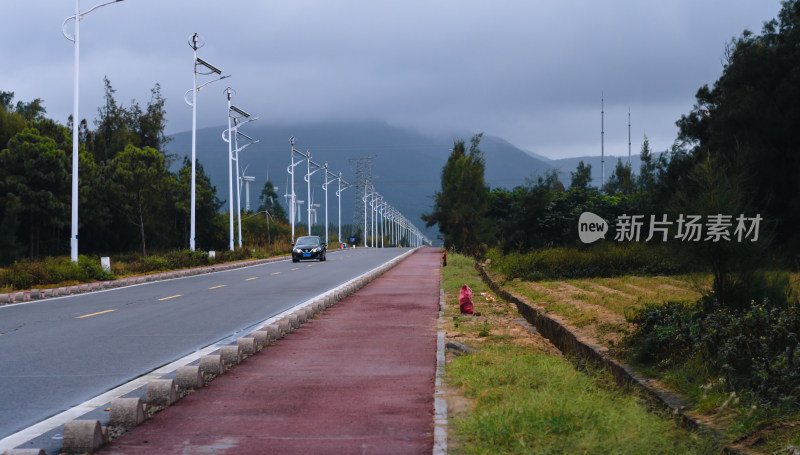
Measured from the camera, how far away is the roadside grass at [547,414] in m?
6.16

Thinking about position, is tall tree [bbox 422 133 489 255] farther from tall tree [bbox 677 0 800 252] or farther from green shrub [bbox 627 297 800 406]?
green shrub [bbox 627 297 800 406]

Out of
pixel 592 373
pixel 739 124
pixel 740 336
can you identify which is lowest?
pixel 592 373

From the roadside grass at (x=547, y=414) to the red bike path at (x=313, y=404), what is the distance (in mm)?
446

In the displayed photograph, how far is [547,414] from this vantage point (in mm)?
6852

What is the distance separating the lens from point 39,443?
6.75 meters

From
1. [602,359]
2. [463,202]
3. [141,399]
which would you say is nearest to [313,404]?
[141,399]

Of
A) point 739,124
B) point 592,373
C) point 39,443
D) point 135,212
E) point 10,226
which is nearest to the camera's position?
point 39,443

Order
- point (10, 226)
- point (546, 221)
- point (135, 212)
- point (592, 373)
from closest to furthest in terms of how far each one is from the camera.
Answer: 1. point (592, 373)
2. point (546, 221)
3. point (10, 226)
4. point (135, 212)

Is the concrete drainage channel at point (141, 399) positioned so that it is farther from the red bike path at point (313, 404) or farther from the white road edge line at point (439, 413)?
the white road edge line at point (439, 413)

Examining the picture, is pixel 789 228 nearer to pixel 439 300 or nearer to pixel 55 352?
pixel 439 300

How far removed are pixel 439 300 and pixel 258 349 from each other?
10222 millimetres

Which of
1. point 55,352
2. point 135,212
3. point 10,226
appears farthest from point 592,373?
point 135,212

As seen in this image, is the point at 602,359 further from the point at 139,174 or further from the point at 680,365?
the point at 139,174

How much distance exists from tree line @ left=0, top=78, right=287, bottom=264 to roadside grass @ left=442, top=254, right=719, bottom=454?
1620 inches
